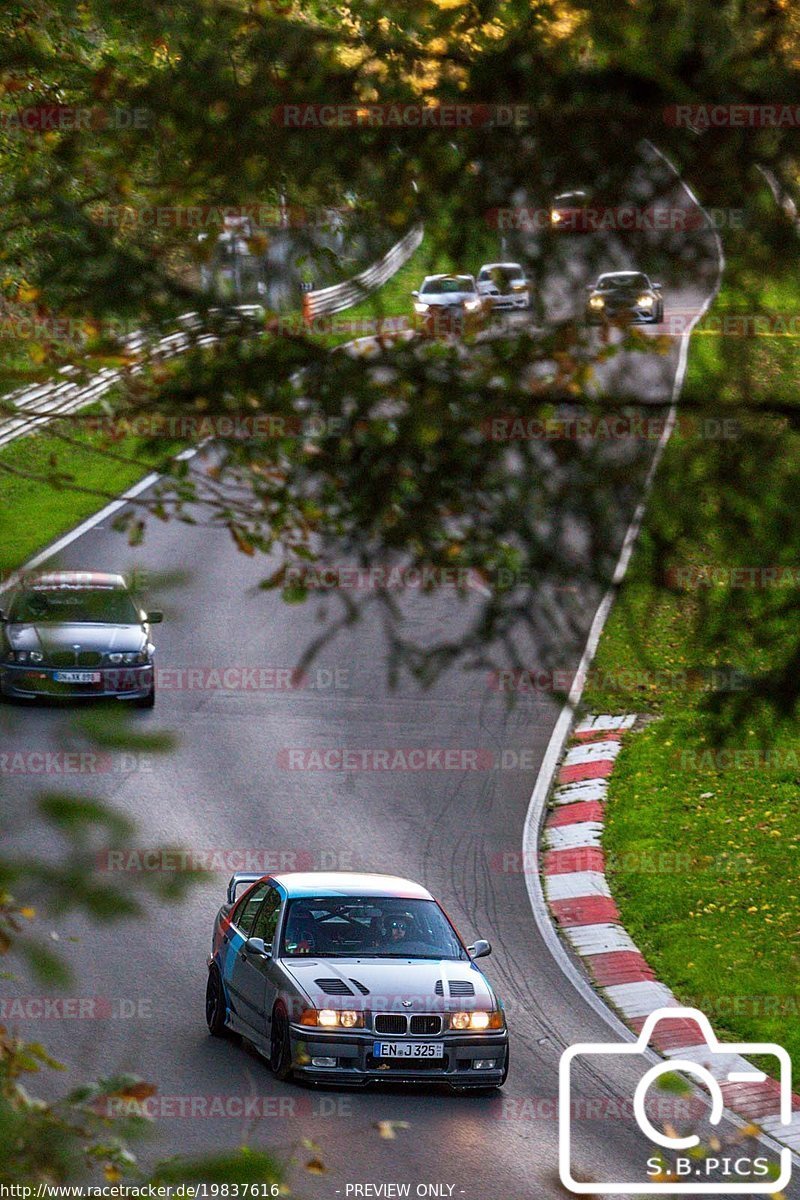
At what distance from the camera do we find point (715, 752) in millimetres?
6477

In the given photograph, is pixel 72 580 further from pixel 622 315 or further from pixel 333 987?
pixel 333 987

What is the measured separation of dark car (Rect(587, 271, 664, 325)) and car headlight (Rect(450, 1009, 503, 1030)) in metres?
6.67

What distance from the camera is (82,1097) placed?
3758mm

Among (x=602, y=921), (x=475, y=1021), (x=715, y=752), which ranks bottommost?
(x=602, y=921)

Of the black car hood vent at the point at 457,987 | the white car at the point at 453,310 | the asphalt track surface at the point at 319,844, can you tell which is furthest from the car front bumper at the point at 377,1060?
the white car at the point at 453,310

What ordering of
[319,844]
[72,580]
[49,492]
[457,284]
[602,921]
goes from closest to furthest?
[72,580] → [457,284] → [602,921] → [319,844] → [49,492]

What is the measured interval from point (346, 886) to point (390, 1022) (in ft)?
5.23

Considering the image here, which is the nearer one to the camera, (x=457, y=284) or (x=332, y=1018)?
(x=457, y=284)

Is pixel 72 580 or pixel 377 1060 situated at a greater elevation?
pixel 72 580

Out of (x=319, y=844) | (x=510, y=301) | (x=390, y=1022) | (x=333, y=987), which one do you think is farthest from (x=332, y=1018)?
(x=510, y=301)

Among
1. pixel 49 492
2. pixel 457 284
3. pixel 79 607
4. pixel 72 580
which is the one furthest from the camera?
pixel 49 492

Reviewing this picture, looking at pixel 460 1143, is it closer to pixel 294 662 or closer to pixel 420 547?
pixel 420 547

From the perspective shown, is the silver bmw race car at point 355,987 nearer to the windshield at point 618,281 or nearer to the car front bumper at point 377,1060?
the car front bumper at point 377,1060

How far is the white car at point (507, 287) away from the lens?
20.0 feet
